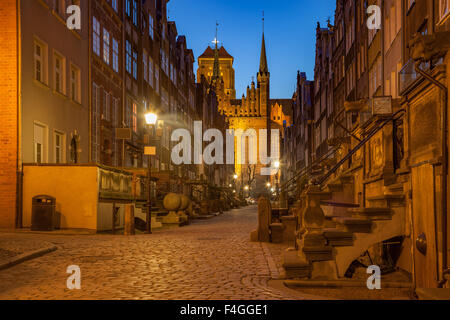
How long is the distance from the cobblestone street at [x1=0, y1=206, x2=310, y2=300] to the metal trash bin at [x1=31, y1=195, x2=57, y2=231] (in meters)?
3.34

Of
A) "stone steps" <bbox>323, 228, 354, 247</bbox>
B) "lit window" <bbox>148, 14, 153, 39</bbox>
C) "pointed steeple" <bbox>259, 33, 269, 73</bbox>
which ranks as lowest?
"stone steps" <bbox>323, 228, 354, 247</bbox>

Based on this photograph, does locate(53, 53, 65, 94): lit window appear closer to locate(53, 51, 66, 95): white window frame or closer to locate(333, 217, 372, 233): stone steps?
locate(53, 51, 66, 95): white window frame

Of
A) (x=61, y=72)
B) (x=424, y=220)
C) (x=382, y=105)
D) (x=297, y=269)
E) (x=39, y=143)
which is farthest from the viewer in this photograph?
(x=61, y=72)

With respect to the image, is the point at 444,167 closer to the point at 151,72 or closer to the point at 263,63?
the point at 151,72

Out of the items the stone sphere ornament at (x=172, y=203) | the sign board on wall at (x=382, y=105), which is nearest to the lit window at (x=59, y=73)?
the stone sphere ornament at (x=172, y=203)

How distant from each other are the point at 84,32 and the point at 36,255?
53.4 ft

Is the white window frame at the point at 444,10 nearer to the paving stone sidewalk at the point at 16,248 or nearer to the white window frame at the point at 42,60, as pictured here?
the paving stone sidewalk at the point at 16,248

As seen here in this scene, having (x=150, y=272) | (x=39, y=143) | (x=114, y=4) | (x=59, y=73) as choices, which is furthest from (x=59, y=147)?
(x=150, y=272)

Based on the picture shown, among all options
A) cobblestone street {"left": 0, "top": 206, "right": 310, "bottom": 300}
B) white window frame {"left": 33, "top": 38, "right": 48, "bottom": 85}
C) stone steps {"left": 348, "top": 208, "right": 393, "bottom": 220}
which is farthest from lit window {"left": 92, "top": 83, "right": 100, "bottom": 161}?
stone steps {"left": 348, "top": 208, "right": 393, "bottom": 220}

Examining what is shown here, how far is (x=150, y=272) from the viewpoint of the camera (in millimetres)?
9086

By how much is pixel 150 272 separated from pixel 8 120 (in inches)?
441

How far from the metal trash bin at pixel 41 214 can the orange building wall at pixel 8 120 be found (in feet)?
3.21

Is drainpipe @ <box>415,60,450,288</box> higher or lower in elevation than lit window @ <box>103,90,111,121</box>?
lower

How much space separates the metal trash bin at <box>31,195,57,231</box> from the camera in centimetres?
1725
